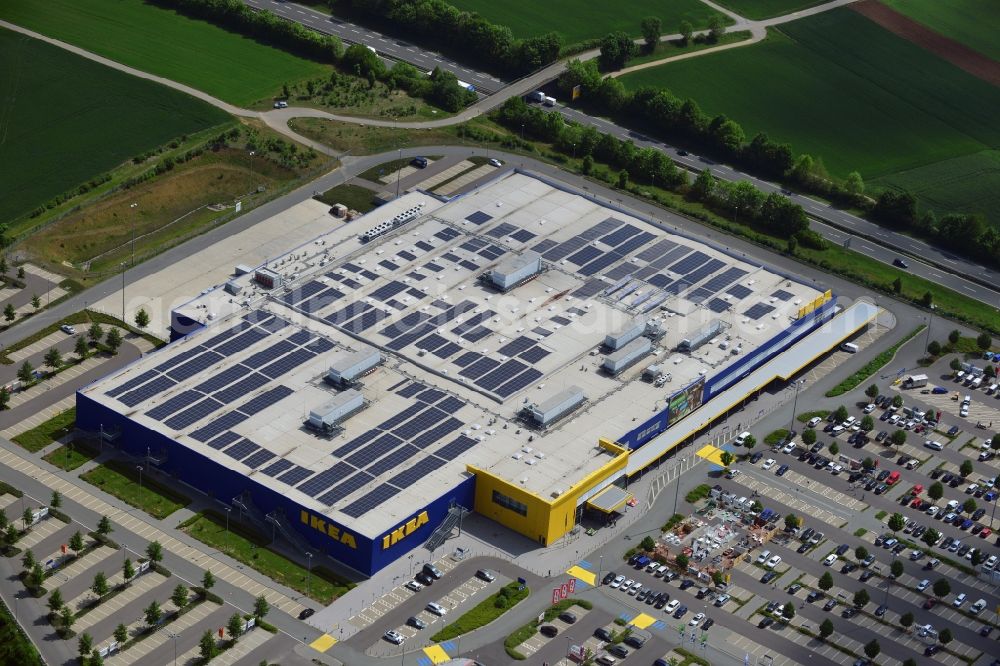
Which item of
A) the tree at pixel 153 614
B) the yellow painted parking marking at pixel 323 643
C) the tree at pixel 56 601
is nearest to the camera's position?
the tree at pixel 153 614

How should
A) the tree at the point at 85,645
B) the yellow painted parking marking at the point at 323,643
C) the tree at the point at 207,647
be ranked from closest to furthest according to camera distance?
the tree at the point at 85,645 < the tree at the point at 207,647 < the yellow painted parking marking at the point at 323,643

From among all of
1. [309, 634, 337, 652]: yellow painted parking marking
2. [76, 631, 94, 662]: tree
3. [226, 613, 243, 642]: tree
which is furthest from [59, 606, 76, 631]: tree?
[309, 634, 337, 652]: yellow painted parking marking

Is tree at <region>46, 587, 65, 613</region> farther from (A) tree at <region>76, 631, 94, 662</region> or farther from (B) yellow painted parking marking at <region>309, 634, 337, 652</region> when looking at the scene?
(B) yellow painted parking marking at <region>309, 634, 337, 652</region>

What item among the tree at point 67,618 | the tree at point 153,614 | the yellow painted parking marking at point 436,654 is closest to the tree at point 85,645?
the tree at point 67,618

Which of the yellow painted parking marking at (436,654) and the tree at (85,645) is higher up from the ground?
the tree at (85,645)

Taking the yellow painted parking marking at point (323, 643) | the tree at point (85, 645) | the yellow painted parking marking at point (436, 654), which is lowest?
the yellow painted parking marking at point (323, 643)

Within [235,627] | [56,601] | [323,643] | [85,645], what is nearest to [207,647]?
[235,627]

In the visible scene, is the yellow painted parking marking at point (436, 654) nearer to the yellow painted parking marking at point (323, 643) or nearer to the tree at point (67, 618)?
the yellow painted parking marking at point (323, 643)
